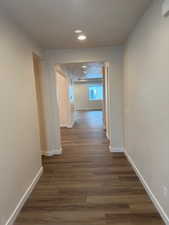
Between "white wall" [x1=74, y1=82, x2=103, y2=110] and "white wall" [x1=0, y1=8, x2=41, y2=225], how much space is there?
11.7 m

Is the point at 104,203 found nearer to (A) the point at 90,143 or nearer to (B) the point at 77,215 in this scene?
(B) the point at 77,215

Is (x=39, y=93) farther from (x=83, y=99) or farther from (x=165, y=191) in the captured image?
(x=83, y=99)

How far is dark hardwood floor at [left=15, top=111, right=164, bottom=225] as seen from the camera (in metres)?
2.09

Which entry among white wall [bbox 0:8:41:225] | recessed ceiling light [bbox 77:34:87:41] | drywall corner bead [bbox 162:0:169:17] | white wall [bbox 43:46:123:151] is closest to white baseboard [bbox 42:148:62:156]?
white wall [bbox 0:8:41:225]

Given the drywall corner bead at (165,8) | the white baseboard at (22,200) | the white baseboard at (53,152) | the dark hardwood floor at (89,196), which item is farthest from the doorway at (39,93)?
the drywall corner bead at (165,8)

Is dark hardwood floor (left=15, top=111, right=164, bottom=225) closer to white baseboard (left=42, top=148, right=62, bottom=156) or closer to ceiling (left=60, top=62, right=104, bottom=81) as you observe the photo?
white baseboard (left=42, top=148, right=62, bottom=156)

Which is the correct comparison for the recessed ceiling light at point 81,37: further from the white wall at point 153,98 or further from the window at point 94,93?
the window at point 94,93

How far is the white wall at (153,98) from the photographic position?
1799mm

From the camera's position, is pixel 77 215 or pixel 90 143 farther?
pixel 90 143

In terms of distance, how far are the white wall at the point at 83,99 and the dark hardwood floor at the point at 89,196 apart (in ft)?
35.5

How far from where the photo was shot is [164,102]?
179cm

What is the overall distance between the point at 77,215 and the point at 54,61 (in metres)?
3.12

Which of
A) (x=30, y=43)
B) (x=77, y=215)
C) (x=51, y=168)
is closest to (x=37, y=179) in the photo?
(x=51, y=168)

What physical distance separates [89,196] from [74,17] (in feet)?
8.17
